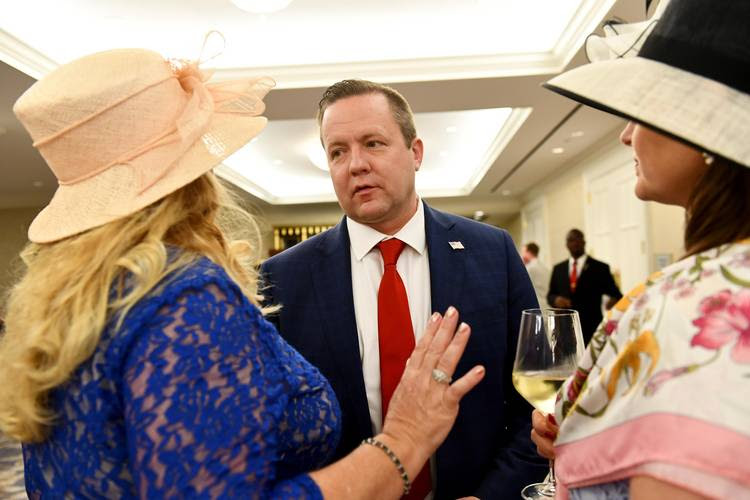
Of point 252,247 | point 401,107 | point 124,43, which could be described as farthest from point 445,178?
point 252,247

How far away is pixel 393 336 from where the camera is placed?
163 cm

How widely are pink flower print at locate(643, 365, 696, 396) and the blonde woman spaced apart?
0.40 metres

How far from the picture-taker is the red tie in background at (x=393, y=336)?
1562 millimetres

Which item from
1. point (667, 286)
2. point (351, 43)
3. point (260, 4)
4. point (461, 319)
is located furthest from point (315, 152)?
point (667, 286)

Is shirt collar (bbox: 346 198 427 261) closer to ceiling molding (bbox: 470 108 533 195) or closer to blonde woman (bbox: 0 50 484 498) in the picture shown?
blonde woman (bbox: 0 50 484 498)

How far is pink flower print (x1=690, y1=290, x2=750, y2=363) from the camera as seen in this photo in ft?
2.04

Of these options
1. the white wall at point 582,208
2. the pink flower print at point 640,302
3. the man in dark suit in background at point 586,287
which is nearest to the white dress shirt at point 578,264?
the man in dark suit in background at point 586,287

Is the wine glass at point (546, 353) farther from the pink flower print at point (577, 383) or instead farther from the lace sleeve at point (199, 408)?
the lace sleeve at point (199, 408)

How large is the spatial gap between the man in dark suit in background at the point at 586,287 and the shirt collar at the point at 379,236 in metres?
4.59

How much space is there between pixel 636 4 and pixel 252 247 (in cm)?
409

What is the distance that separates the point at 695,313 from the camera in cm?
65

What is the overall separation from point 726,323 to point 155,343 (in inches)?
27.4

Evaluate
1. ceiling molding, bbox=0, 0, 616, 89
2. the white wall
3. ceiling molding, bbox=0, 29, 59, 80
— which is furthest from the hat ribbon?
ceiling molding, bbox=0, 0, 616, 89

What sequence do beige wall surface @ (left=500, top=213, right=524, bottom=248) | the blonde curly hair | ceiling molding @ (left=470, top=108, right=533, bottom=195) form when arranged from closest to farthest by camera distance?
1. the blonde curly hair
2. ceiling molding @ (left=470, top=108, right=533, bottom=195)
3. beige wall surface @ (left=500, top=213, right=524, bottom=248)
